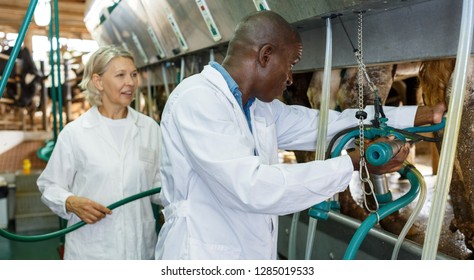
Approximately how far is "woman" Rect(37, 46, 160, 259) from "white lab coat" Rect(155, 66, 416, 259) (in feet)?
1.59

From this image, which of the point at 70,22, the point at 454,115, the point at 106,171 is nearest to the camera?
the point at 454,115

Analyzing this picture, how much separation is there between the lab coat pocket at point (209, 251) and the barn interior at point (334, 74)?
26 centimetres

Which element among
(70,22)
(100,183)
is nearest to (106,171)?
(100,183)

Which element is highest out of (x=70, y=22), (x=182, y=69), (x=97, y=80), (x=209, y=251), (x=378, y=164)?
(x=70, y=22)

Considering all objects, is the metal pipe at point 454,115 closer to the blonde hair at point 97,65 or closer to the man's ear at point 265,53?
the man's ear at point 265,53

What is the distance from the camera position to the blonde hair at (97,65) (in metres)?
1.84

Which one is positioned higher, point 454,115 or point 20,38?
point 20,38

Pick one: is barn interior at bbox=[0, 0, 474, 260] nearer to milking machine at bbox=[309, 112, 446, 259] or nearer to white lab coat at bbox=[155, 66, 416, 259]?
milking machine at bbox=[309, 112, 446, 259]

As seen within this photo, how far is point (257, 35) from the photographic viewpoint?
3.98 ft

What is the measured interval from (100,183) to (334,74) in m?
1.16

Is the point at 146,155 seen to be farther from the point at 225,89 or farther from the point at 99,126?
the point at 225,89

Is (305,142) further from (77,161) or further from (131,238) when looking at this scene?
(77,161)

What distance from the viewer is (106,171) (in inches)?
71.4

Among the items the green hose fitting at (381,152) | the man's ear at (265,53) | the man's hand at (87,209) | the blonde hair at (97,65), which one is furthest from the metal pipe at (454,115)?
the blonde hair at (97,65)
